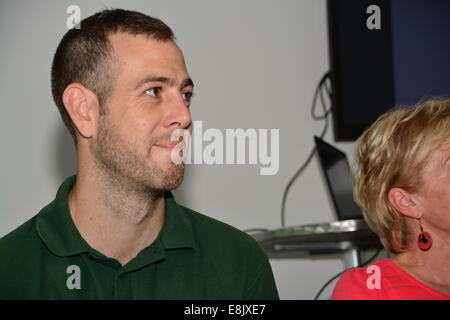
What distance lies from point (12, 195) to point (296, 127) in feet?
2.86

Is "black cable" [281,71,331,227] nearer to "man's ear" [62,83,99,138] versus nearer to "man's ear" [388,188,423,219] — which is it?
"man's ear" [388,188,423,219]

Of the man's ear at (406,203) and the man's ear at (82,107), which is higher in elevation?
the man's ear at (82,107)

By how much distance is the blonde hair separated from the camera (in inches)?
52.9

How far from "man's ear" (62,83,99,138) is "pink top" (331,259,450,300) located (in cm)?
58

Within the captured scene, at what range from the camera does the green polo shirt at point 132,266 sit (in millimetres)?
1237

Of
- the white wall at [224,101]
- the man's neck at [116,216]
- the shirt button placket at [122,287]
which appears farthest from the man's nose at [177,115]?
the white wall at [224,101]

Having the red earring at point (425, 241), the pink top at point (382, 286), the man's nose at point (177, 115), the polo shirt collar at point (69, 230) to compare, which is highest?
the man's nose at point (177, 115)

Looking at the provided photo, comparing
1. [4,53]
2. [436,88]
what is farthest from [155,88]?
[436,88]

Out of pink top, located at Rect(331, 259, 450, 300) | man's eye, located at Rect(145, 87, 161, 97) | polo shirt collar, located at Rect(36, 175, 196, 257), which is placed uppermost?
man's eye, located at Rect(145, 87, 161, 97)

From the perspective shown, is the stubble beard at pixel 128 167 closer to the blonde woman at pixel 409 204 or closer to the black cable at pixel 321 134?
the blonde woman at pixel 409 204

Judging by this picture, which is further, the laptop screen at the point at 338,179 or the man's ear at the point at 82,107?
the laptop screen at the point at 338,179

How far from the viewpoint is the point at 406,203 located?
1.35 metres

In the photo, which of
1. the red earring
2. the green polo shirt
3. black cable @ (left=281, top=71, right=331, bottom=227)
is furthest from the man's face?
black cable @ (left=281, top=71, right=331, bottom=227)

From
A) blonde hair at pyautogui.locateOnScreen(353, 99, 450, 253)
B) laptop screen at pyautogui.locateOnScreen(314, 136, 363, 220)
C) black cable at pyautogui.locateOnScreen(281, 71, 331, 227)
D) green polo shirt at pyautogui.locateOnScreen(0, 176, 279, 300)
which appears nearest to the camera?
green polo shirt at pyautogui.locateOnScreen(0, 176, 279, 300)
